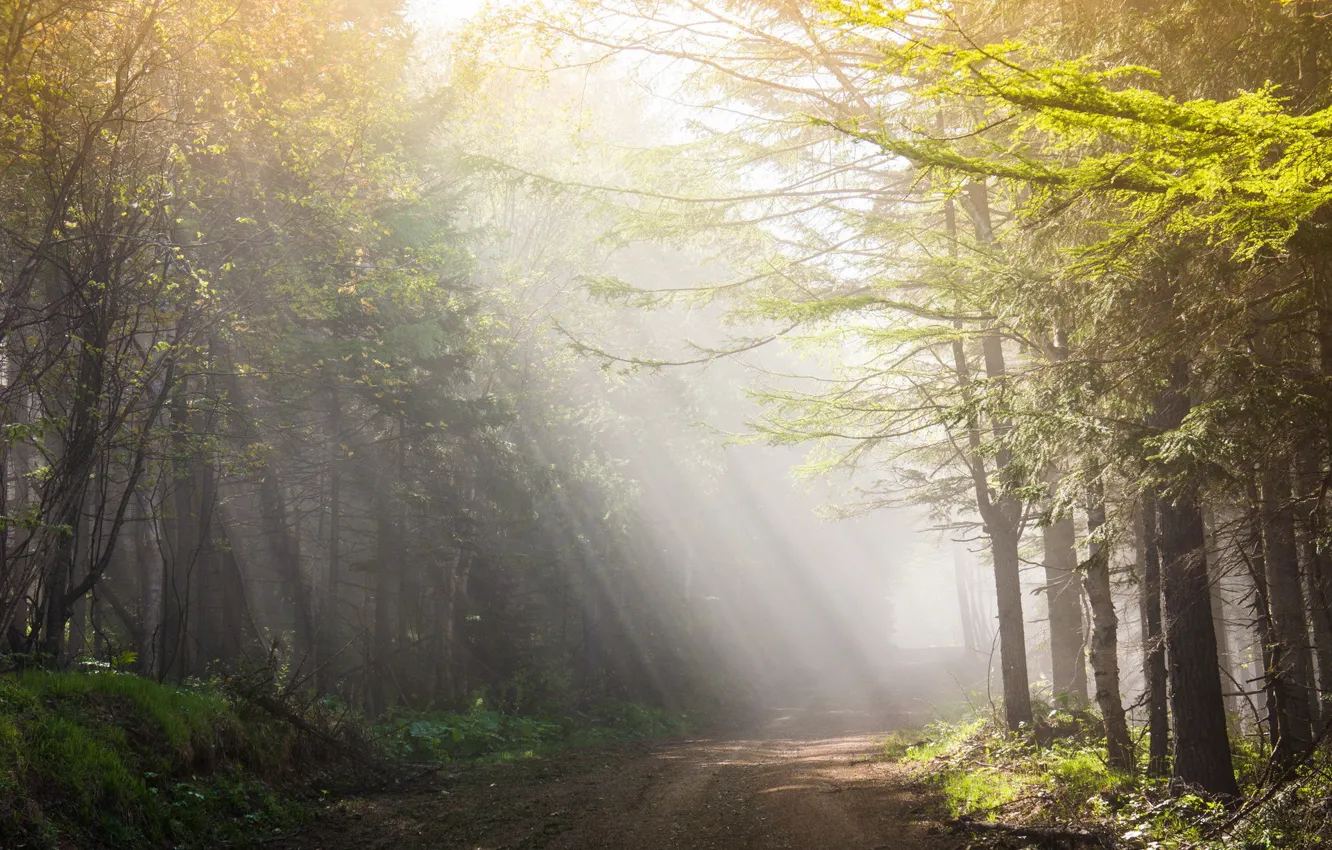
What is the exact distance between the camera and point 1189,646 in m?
7.38

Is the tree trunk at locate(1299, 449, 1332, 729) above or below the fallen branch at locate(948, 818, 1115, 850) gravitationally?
above

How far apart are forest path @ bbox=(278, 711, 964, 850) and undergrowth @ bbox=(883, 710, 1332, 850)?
2.22ft

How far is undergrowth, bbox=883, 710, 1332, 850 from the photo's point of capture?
219 inches

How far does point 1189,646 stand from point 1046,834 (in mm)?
2189

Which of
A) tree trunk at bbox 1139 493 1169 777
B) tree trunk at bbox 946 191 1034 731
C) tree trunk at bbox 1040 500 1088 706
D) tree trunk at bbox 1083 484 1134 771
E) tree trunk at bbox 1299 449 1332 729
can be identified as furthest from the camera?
tree trunk at bbox 1040 500 1088 706

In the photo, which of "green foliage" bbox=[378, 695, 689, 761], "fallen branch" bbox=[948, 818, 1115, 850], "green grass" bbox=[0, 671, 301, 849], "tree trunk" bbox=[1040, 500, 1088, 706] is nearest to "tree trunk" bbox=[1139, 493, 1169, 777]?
"fallen branch" bbox=[948, 818, 1115, 850]

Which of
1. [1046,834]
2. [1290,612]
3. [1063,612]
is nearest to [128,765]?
[1046,834]

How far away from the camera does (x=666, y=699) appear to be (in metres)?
26.3

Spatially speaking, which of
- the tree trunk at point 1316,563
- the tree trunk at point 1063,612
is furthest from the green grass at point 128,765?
the tree trunk at point 1063,612

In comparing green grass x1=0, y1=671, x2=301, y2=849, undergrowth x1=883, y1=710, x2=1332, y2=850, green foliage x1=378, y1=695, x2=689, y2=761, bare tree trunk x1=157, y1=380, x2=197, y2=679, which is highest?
bare tree trunk x1=157, y1=380, x2=197, y2=679

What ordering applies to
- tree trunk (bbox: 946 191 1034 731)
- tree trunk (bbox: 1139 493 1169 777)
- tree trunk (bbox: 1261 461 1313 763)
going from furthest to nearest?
tree trunk (bbox: 946 191 1034 731) < tree trunk (bbox: 1261 461 1313 763) < tree trunk (bbox: 1139 493 1169 777)

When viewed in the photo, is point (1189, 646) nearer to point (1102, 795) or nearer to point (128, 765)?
point (1102, 795)

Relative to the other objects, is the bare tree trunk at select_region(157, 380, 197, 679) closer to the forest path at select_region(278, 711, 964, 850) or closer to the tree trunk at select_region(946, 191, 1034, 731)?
the forest path at select_region(278, 711, 964, 850)

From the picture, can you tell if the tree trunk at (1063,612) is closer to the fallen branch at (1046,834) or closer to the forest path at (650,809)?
the forest path at (650,809)
